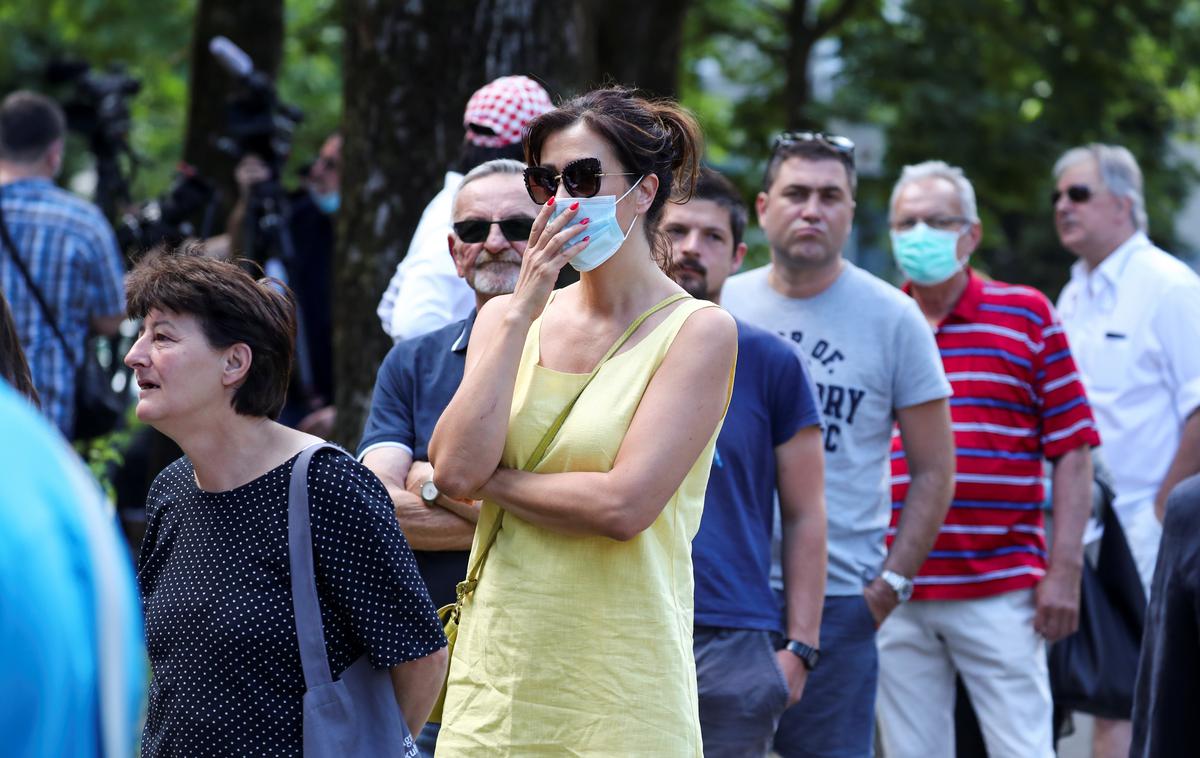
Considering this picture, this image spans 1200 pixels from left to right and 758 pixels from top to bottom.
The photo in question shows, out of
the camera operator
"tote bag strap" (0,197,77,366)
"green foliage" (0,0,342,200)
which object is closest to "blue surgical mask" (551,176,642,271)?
"tote bag strap" (0,197,77,366)

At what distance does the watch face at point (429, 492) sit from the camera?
3646mm

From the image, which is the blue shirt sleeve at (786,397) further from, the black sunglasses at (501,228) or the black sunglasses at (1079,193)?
the black sunglasses at (1079,193)

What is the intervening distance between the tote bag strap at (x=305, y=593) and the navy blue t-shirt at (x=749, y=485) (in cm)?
138

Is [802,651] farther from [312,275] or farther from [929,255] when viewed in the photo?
[312,275]

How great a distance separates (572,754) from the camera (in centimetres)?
294

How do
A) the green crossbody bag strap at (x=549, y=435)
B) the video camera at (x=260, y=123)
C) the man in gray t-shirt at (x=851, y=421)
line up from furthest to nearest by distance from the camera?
1. the video camera at (x=260, y=123)
2. the man in gray t-shirt at (x=851, y=421)
3. the green crossbody bag strap at (x=549, y=435)

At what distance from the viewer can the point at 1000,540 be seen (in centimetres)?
541

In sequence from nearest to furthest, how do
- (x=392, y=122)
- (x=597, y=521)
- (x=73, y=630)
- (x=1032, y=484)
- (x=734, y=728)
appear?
(x=73, y=630) < (x=597, y=521) < (x=734, y=728) < (x=1032, y=484) < (x=392, y=122)

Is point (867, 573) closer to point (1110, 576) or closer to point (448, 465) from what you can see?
point (1110, 576)

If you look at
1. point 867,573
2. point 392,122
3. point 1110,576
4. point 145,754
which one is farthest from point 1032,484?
point 145,754

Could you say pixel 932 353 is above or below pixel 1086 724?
above

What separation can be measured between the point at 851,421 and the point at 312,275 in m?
4.68

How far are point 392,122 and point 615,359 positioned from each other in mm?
3283

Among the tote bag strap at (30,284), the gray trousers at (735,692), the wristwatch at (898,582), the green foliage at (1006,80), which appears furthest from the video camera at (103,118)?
the green foliage at (1006,80)
